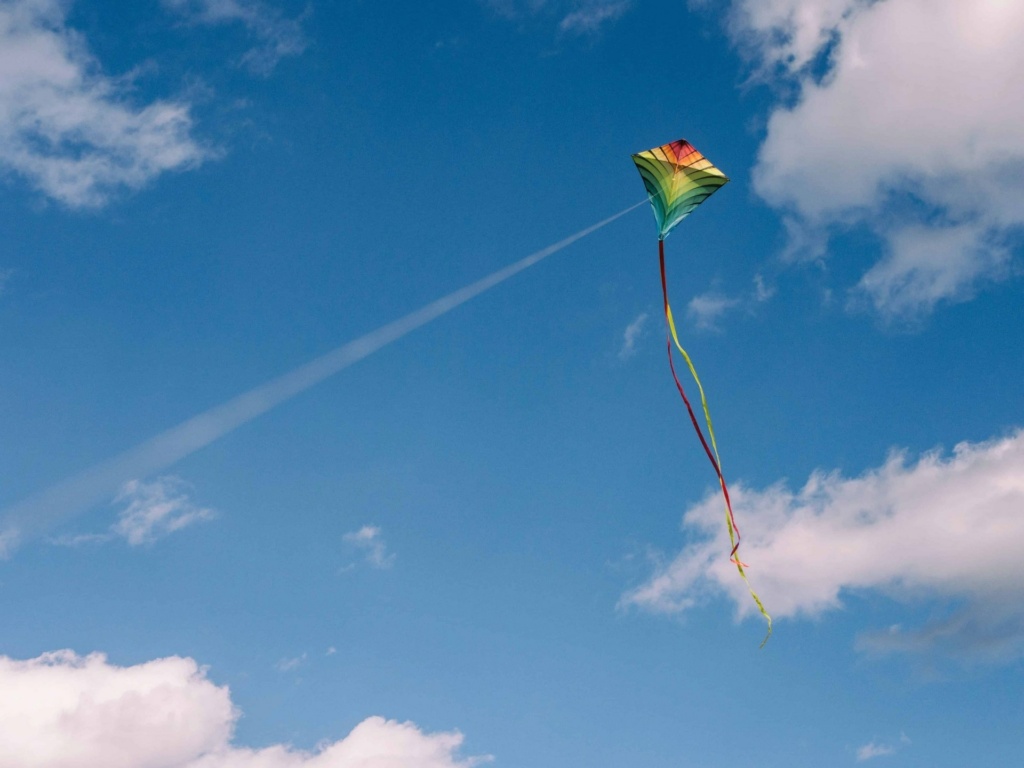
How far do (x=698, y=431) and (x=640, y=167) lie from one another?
12731 mm

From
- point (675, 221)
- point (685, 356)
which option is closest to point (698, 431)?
point (685, 356)

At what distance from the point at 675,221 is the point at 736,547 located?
15.8 metres

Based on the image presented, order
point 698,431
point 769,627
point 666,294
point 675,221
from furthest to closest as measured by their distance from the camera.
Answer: point 675,221
point 666,294
point 698,431
point 769,627

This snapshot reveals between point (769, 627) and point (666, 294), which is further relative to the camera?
point (666, 294)

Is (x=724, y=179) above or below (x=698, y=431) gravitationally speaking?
above

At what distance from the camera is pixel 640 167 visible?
4294 cm

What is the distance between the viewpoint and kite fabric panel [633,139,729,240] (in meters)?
42.5

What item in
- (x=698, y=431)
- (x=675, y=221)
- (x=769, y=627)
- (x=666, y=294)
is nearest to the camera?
(x=769, y=627)

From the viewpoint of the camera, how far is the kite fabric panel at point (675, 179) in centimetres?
4247

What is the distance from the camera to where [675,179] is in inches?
1692

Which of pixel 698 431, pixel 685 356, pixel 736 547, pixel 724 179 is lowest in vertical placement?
pixel 736 547

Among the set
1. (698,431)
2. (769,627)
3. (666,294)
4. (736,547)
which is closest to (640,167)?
(666,294)

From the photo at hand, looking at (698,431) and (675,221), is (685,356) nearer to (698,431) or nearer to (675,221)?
(698,431)

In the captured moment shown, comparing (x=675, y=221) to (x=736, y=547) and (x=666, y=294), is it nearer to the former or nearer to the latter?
(x=666, y=294)
